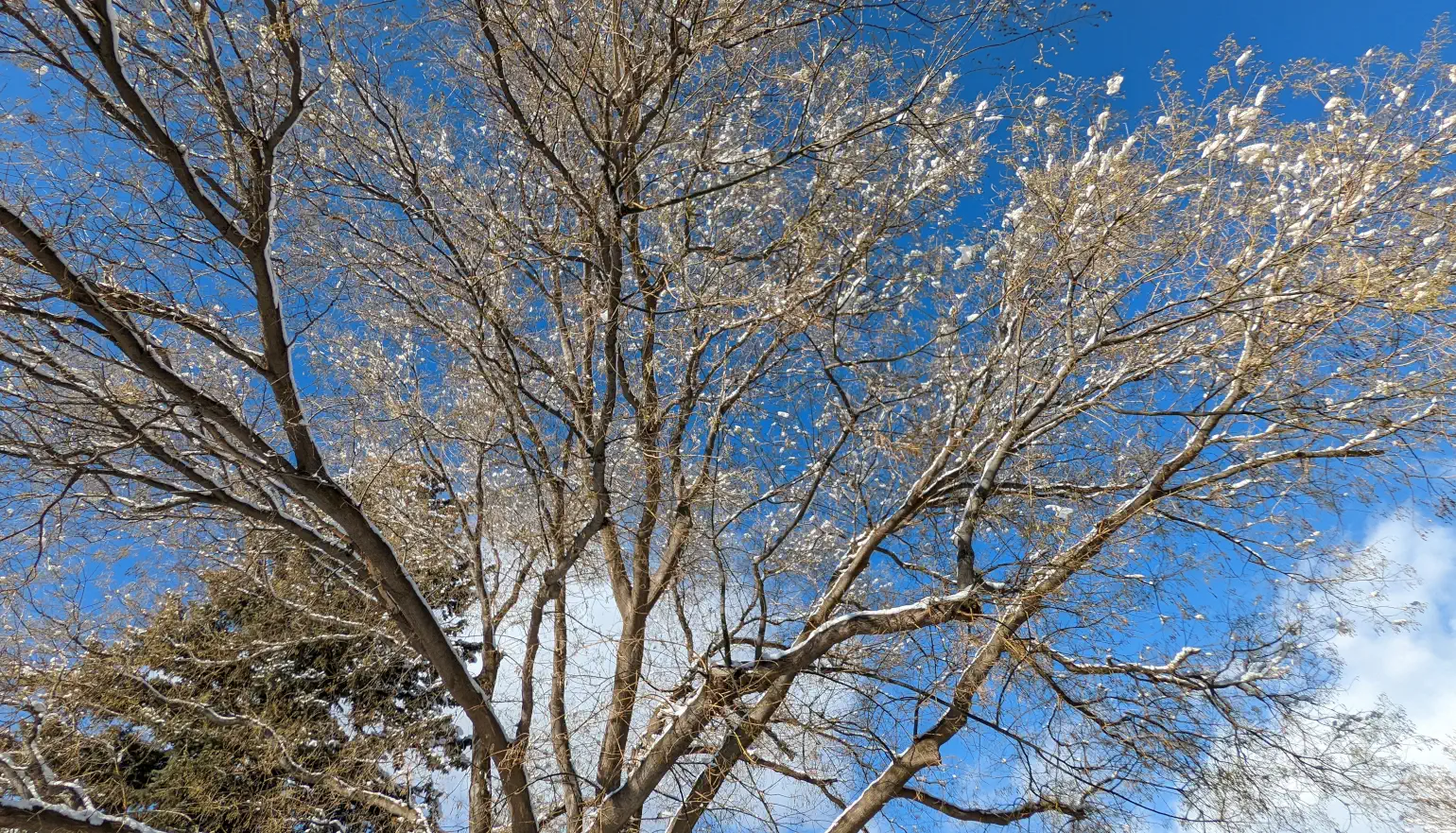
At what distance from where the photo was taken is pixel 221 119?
15.0ft

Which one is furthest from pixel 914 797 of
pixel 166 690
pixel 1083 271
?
pixel 166 690

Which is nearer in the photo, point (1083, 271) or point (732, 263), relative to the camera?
point (1083, 271)

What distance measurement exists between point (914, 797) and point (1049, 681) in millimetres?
1976

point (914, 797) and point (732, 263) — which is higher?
point (732, 263)

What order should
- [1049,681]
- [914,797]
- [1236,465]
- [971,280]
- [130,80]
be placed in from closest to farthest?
[130,80] → [1049,681] → [1236,465] → [914,797] → [971,280]

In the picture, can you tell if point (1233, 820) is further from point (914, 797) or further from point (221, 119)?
point (221, 119)

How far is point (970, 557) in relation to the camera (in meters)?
5.18

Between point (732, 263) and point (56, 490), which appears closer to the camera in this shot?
point (56, 490)

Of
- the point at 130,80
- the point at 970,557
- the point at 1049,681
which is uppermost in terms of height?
the point at 130,80

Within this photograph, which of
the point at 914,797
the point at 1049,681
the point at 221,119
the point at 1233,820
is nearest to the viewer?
the point at 221,119

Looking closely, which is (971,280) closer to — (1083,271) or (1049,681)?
(1083,271)

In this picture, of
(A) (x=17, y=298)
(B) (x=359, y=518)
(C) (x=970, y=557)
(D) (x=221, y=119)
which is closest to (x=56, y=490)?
(A) (x=17, y=298)

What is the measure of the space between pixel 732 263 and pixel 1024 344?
7.71 feet

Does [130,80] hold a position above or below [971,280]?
below
